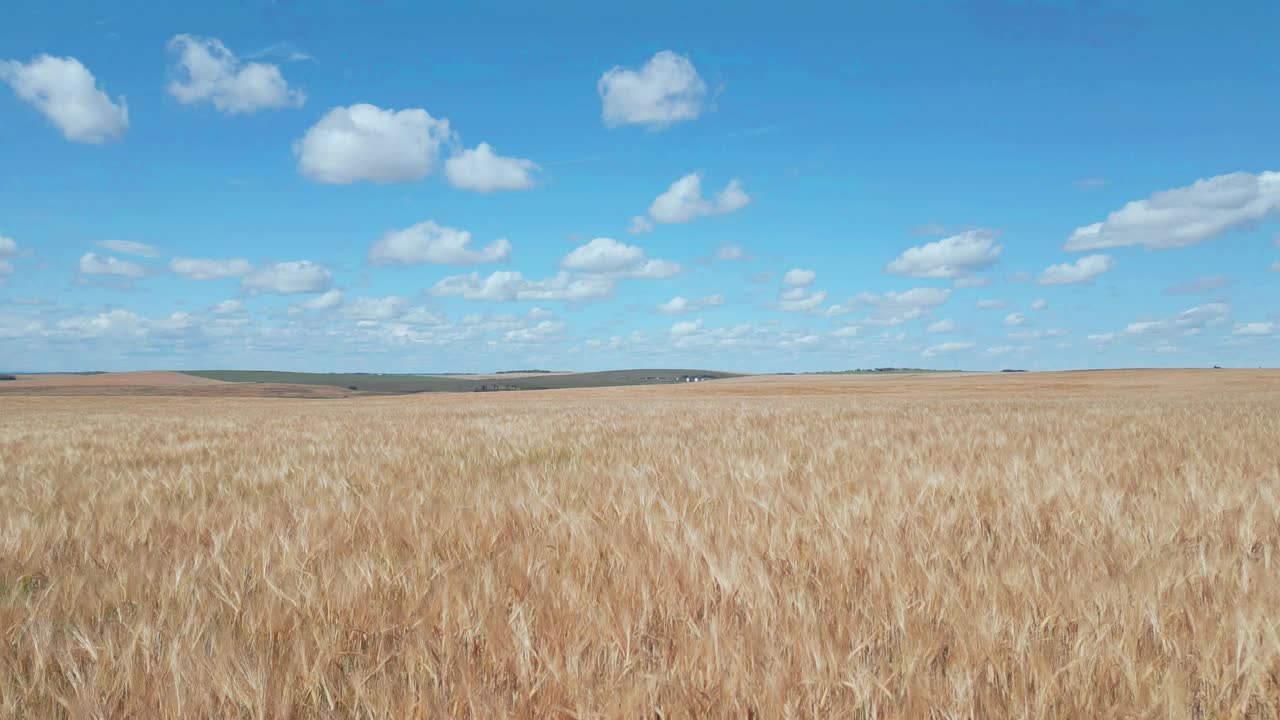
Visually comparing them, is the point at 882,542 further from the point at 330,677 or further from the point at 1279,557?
the point at 330,677

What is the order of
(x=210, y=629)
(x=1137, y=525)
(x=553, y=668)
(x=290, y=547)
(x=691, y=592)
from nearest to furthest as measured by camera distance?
(x=553, y=668) < (x=210, y=629) < (x=691, y=592) < (x=290, y=547) < (x=1137, y=525)

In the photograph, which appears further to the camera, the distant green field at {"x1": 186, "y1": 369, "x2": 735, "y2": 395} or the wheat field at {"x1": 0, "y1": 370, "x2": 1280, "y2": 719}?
the distant green field at {"x1": 186, "y1": 369, "x2": 735, "y2": 395}

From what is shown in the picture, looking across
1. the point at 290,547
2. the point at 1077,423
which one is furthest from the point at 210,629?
the point at 1077,423

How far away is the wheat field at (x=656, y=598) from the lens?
3.99 ft

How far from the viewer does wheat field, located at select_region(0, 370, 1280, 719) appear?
3.99 ft

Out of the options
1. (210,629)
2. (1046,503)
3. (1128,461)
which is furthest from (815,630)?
(1128,461)

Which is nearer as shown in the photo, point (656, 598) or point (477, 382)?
point (656, 598)

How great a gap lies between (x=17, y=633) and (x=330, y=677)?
932 millimetres

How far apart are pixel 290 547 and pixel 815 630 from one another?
1.76 metres

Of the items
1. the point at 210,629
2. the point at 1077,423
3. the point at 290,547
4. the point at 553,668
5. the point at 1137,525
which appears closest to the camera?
the point at 553,668

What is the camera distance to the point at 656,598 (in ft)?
5.79

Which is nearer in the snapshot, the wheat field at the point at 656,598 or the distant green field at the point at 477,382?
the wheat field at the point at 656,598

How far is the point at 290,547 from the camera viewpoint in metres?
2.23

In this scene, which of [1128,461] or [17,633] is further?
[1128,461]
